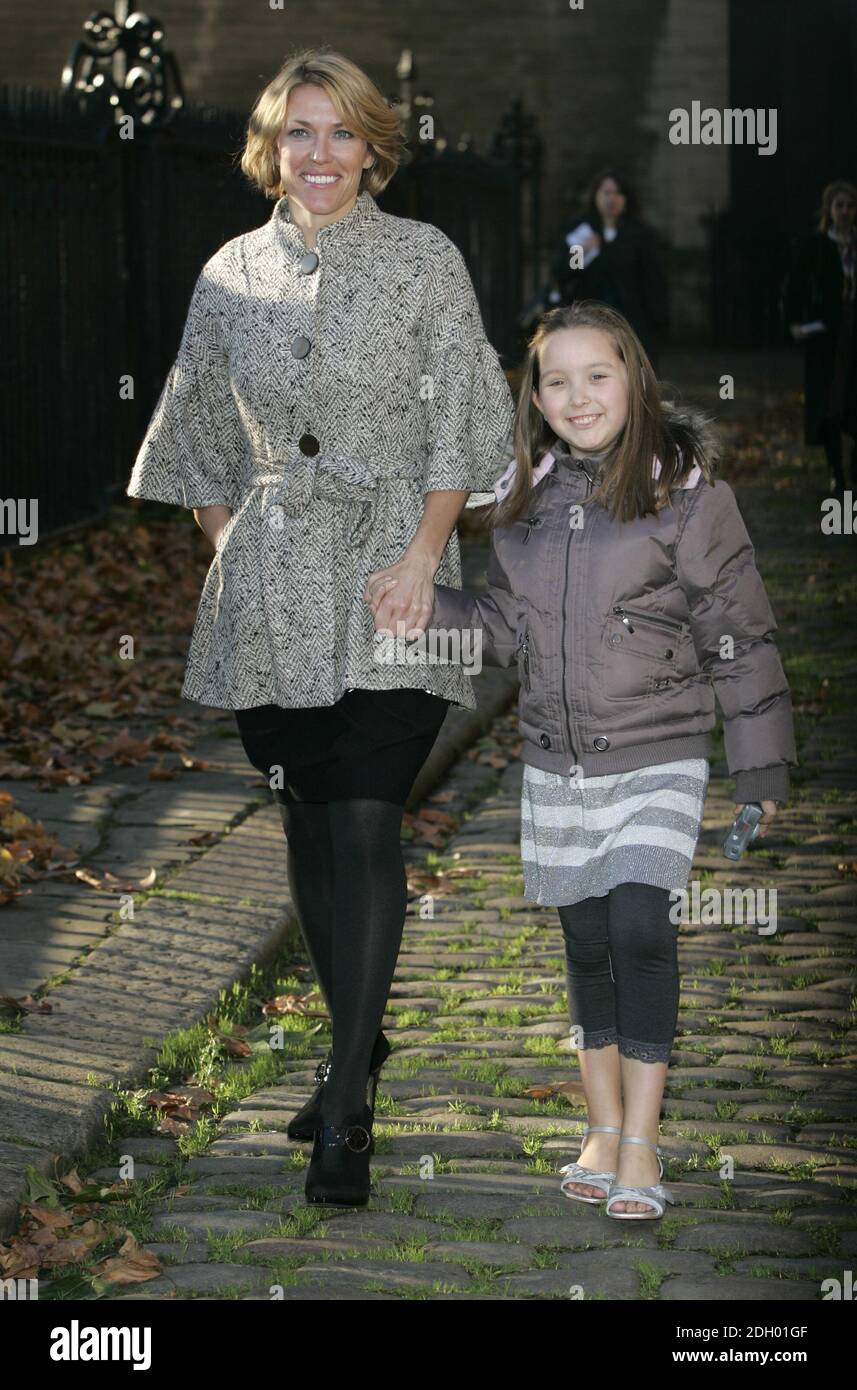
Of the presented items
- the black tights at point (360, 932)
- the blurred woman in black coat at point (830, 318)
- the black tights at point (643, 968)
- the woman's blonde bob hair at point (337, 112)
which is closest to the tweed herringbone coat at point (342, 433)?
the woman's blonde bob hair at point (337, 112)

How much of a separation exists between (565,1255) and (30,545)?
28.5ft

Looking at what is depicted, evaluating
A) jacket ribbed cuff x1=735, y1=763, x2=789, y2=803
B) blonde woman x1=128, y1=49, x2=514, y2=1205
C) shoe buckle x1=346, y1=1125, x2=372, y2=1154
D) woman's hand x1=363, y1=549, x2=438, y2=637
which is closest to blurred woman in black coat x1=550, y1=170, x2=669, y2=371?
blonde woman x1=128, y1=49, x2=514, y2=1205

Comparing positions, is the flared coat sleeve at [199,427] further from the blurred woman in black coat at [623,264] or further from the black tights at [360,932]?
the blurred woman in black coat at [623,264]

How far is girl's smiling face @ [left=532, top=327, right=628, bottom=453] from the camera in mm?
4051

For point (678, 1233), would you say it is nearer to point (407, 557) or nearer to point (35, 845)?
point (407, 557)

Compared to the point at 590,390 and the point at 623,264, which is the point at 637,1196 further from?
the point at 623,264

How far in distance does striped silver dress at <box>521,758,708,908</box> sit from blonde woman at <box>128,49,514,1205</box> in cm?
28

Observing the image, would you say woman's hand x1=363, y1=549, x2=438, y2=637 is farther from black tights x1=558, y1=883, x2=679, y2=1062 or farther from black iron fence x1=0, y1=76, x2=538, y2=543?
black iron fence x1=0, y1=76, x2=538, y2=543

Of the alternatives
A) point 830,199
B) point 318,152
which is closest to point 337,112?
point 318,152

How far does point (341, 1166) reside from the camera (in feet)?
13.3

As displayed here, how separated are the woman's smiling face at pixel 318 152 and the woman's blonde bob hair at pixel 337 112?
19mm

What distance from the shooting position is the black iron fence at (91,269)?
462 inches

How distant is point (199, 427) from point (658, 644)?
1.05 m

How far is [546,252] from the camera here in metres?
30.7
